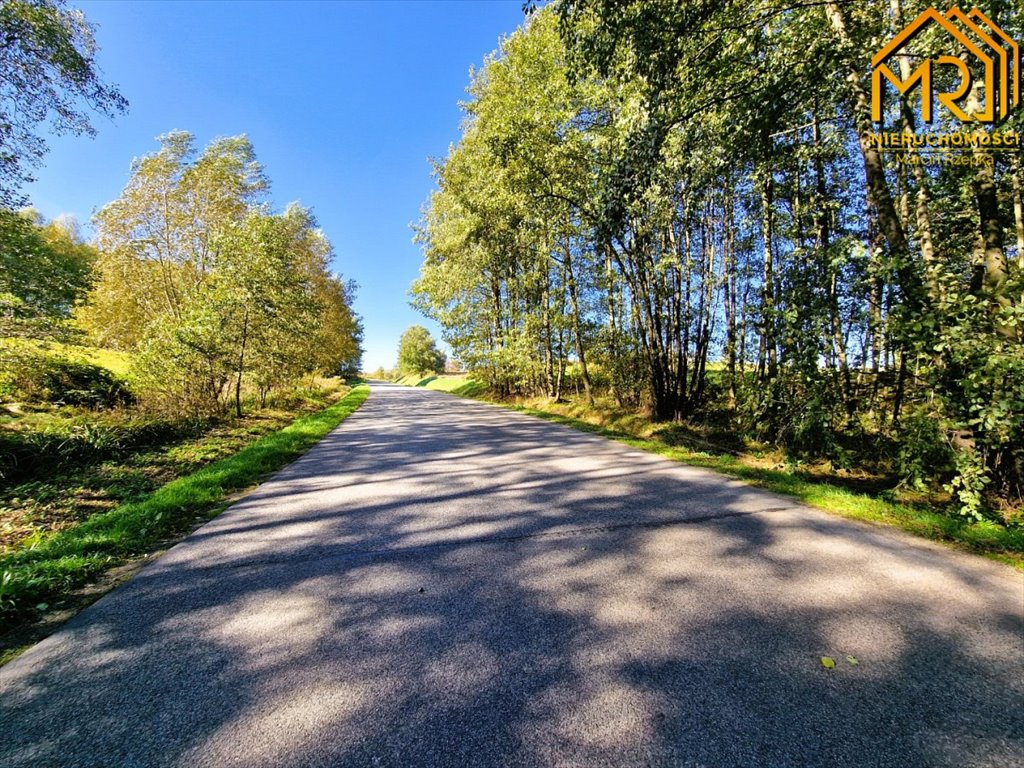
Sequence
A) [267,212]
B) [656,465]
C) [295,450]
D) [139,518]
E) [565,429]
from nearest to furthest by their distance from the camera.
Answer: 1. [139,518]
2. [656,465]
3. [295,450]
4. [565,429]
5. [267,212]

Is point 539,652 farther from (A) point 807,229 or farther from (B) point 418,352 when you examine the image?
(B) point 418,352

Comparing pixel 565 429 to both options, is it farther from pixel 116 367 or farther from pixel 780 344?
pixel 116 367

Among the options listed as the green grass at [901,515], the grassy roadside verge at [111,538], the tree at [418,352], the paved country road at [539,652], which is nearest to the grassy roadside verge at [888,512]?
the green grass at [901,515]

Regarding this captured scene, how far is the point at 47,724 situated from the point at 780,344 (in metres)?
6.56

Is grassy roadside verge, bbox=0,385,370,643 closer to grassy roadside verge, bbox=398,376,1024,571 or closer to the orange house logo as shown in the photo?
grassy roadside verge, bbox=398,376,1024,571

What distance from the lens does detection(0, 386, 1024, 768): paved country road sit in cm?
148

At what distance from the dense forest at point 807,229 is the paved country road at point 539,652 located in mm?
1912

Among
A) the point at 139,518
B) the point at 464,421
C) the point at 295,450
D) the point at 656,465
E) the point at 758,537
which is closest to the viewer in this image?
the point at 758,537

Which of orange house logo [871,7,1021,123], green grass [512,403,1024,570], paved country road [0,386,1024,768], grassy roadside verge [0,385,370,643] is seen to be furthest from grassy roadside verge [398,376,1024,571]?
grassy roadside verge [0,385,370,643]

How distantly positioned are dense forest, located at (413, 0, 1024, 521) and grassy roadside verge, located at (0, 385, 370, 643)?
611 centimetres

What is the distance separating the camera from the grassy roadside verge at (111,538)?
2639 millimetres

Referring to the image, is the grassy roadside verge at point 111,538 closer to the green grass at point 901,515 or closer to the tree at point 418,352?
the green grass at point 901,515

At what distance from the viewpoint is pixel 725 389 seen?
35.1 ft

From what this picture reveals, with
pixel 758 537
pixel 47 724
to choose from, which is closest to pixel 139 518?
pixel 47 724
